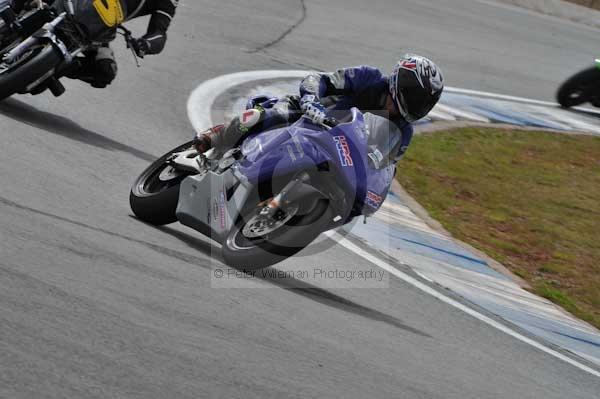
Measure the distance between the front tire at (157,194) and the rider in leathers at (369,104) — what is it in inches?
12.3

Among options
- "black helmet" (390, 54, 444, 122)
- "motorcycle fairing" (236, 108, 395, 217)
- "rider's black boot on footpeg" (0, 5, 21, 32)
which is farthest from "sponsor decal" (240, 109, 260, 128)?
"rider's black boot on footpeg" (0, 5, 21, 32)

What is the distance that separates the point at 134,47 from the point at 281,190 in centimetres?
332

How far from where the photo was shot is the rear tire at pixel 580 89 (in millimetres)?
15695

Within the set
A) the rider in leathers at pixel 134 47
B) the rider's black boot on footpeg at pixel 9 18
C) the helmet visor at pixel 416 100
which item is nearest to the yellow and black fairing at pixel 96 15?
the rider in leathers at pixel 134 47

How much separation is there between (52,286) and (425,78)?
9.71 feet

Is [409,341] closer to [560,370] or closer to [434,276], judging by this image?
[560,370]

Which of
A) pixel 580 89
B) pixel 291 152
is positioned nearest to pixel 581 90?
pixel 580 89

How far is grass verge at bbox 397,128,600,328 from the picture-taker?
9.91 metres

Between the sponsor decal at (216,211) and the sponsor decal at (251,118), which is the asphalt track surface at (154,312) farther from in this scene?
the sponsor decal at (251,118)

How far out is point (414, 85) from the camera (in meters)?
6.97

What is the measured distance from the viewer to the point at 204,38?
14711 mm

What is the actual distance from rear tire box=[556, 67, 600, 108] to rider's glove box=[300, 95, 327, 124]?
30.8 ft

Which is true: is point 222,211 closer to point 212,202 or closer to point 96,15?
point 212,202

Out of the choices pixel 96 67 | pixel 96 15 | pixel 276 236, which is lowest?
pixel 96 67
